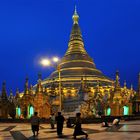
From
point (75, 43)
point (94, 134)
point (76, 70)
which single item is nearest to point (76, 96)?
point (76, 70)

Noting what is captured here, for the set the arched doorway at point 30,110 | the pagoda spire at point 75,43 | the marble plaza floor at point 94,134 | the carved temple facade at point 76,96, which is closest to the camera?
the marble plaza floor at point 94,134

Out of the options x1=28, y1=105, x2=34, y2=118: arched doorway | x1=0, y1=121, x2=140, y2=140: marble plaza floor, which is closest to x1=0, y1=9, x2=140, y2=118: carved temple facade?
x1=28, y1=105, x2=34, y2=118: arched doorway

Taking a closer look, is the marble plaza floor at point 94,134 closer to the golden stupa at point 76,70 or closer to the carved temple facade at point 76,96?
the carved temple facade at point 76,96

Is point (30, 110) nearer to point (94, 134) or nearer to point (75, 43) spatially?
point (94, 134)

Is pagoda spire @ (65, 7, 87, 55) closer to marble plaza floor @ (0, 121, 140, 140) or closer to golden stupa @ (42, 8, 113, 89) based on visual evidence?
golden stupa @ (42, 8, 113, 89)

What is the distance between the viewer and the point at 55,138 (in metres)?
22.1

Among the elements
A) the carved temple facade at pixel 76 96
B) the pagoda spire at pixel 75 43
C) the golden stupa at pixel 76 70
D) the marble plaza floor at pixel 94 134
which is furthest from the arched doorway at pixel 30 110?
the pagoda spire at pixel 75 43

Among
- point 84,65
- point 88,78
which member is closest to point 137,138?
point 88,78

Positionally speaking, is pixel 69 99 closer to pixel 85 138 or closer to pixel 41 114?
pixel 41 114

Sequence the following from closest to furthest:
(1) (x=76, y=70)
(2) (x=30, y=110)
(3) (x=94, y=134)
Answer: (3) (x=94, y=134) → (2) (x=30, y=110) → (1) (x=76, y=70)

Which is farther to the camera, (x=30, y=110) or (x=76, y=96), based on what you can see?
(x=76, y=96)

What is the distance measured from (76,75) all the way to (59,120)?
7385cm

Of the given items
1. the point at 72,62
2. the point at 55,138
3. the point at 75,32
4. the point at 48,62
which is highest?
the point at 75,32

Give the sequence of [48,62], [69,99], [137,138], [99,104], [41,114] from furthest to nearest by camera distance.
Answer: [69,99]
[99,104]
[41,114]
[48,62]
[137,138]
